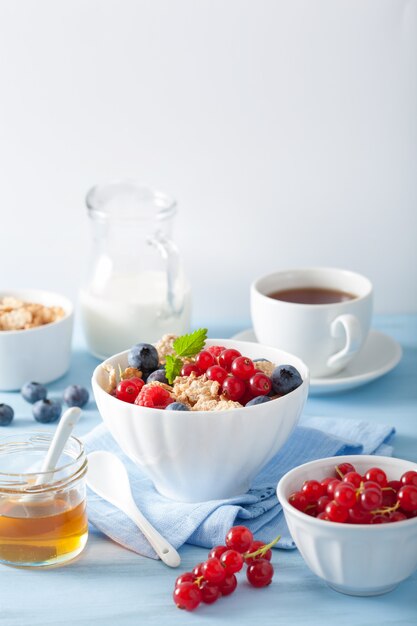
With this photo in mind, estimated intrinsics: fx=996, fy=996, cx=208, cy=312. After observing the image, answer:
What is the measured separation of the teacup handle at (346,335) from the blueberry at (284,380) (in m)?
0.36

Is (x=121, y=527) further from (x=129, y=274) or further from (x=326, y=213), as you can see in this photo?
(x=326, y=213)

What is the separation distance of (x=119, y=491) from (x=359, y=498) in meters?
0.34

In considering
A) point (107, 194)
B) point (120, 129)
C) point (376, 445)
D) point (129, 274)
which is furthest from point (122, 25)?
point (376, 445)

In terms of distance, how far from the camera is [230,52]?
173 cm

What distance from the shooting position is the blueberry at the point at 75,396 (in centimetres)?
148

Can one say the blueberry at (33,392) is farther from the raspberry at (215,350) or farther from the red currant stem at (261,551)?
the red currant stem at (261,551)

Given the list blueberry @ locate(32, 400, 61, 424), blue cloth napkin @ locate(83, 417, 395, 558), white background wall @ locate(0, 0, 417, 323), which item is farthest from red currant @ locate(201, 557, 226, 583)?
white background wall @ locate(0, 0, 417, 323)

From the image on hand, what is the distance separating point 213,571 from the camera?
962 millimetres

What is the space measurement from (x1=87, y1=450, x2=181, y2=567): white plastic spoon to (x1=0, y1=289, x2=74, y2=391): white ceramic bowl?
36 cm

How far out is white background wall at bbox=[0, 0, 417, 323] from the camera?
1.72 metres

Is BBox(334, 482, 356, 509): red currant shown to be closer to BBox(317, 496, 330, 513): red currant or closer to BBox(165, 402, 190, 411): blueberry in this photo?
BBox(317, 496, 330, 513): red currant

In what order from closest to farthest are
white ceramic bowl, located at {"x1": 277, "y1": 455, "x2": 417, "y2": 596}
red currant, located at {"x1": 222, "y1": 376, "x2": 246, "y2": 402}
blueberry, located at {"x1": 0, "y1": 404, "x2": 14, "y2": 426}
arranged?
1. white ceramic bowl, located at {"x1": 277, "y1": 455, "x2": 417, "y2": 596}
2. red currant, located at {"x1": 222, "y1": 376, "x2": 246, "y2": 402}
3. blueberry, located at {"x1": 0, "y1": 404, "x2": 14, "y2": 426}

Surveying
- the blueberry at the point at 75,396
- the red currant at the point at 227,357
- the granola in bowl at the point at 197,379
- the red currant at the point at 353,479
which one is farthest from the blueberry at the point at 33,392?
the red currant at the point at 353,479

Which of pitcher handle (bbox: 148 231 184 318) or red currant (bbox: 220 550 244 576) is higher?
pitcher handle (bbox: 148 231 184 318)
